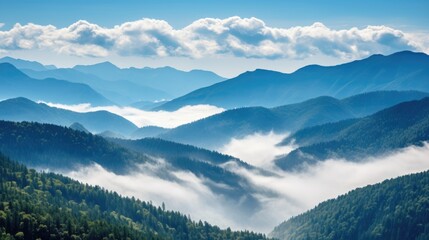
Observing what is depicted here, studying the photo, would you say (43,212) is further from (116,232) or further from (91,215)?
(91,215)

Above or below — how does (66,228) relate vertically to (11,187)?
below

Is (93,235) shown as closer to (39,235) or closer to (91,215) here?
(39,235)

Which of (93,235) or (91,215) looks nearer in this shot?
(93,235)

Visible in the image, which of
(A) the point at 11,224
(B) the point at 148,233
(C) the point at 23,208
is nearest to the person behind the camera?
(A) the point at 11,224

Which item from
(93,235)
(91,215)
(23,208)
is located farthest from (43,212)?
(91,215)

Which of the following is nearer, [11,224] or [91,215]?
[11,224]

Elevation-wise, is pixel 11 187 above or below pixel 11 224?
above

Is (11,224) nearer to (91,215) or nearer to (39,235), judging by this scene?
(39,235)

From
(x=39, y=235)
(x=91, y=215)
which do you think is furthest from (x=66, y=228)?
(x=91, y=215)

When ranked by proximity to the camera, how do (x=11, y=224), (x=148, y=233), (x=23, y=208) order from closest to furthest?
(x=11, y=224)
(x=23, y=208)
(x=148, y=233)
